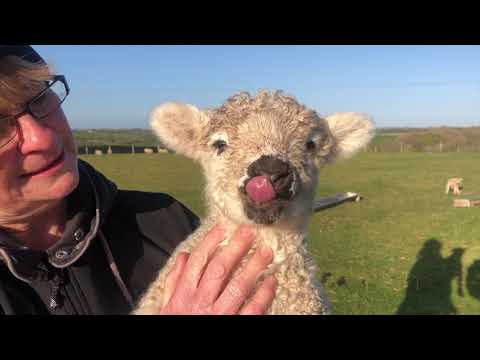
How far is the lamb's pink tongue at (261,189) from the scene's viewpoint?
239cm

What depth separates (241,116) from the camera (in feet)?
9.53

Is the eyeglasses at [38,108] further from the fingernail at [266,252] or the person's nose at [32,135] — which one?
the fingernail at [266,252]

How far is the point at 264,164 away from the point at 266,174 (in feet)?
0.19

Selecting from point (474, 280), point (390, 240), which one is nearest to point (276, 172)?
point (474, 280)

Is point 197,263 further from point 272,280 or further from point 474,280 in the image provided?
point 474,280

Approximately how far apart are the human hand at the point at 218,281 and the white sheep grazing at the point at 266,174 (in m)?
0.12

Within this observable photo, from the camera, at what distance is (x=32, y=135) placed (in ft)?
7.68

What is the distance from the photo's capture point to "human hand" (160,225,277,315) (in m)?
2.34
